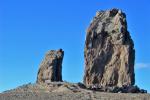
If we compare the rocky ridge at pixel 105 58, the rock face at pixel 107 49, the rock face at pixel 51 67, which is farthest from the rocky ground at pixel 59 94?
the rock face at pixel 107 49

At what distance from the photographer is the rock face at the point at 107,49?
116 meters

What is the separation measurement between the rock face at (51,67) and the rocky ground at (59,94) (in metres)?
4.46

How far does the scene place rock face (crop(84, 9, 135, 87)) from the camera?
116 metres

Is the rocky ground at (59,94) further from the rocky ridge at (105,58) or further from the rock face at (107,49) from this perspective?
the rock face at (107,49)

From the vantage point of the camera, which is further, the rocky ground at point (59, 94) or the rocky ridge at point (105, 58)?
the rocky ridge at point (105, 58)

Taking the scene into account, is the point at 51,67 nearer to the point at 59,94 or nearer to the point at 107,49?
the point at 107,49

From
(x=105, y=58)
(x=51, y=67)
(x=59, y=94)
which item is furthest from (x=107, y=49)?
(x=59, y=94)

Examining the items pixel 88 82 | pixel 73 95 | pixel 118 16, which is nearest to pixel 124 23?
pixel 118 16

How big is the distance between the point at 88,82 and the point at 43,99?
16.2 metres

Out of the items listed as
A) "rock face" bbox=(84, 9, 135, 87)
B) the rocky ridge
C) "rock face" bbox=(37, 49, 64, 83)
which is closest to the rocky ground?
the rocky ridge

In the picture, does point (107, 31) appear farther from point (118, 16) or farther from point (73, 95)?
point (73, 95)

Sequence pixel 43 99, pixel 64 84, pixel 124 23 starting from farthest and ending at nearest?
1. pixel 124 23
2. pixel 64 84
3. pixel 43 99

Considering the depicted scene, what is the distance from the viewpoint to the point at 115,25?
11781cm

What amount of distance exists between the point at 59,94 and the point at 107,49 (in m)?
14.2
